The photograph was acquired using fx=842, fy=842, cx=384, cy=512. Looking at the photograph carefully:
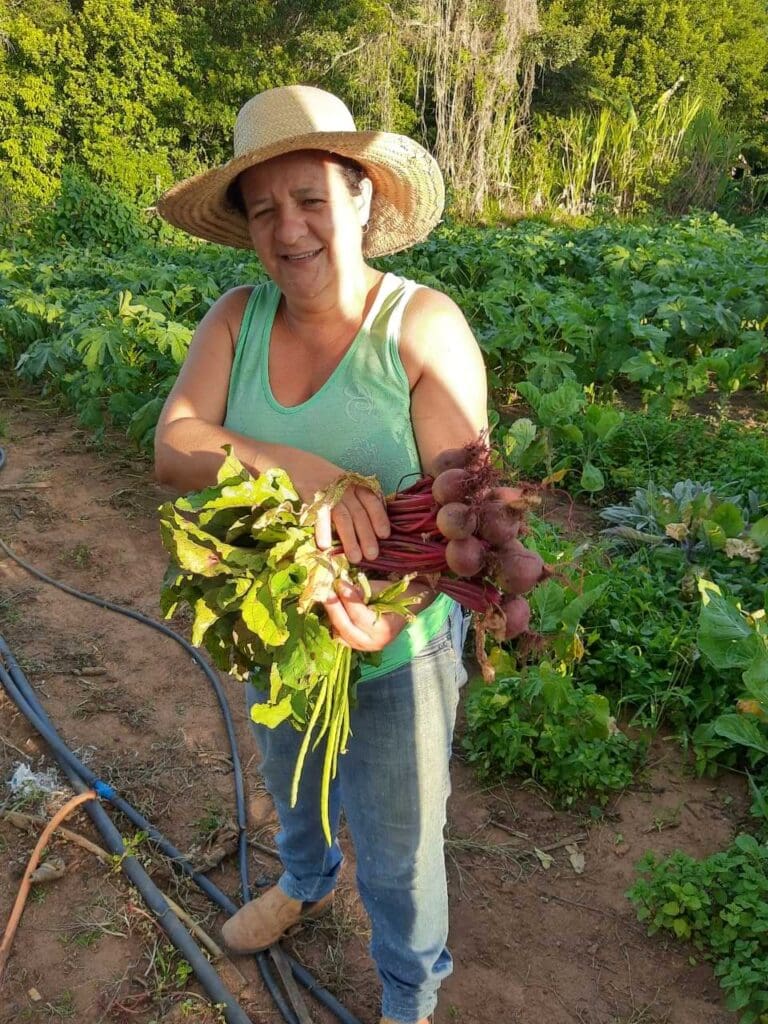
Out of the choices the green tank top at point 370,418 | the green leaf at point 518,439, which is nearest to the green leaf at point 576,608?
the green leaf at point 518,439

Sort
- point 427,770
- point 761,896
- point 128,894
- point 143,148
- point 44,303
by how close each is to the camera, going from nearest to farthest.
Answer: point 427,770 → point 761,896 → point 128,894 → point 44,303 → point 143,148

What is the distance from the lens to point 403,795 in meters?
1.71

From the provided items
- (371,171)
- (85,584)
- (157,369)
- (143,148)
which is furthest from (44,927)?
(143,148)

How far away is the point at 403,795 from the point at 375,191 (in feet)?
4.19

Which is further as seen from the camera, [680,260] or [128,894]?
[680,260]

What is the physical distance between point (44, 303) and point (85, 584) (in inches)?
121

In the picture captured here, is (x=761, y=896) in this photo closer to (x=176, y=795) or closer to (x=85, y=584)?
(x=176, y=795)

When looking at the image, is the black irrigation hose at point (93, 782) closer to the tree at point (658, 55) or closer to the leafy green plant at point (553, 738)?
the leafy green plant at point (553, 738)

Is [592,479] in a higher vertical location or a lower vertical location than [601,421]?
lower

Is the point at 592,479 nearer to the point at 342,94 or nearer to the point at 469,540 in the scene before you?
the point at 469,540

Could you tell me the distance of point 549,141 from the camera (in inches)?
677

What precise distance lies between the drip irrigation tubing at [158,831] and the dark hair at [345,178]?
198cm

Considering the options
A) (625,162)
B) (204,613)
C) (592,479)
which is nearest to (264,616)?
(204,613)

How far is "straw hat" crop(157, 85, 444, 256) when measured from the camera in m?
1.56
